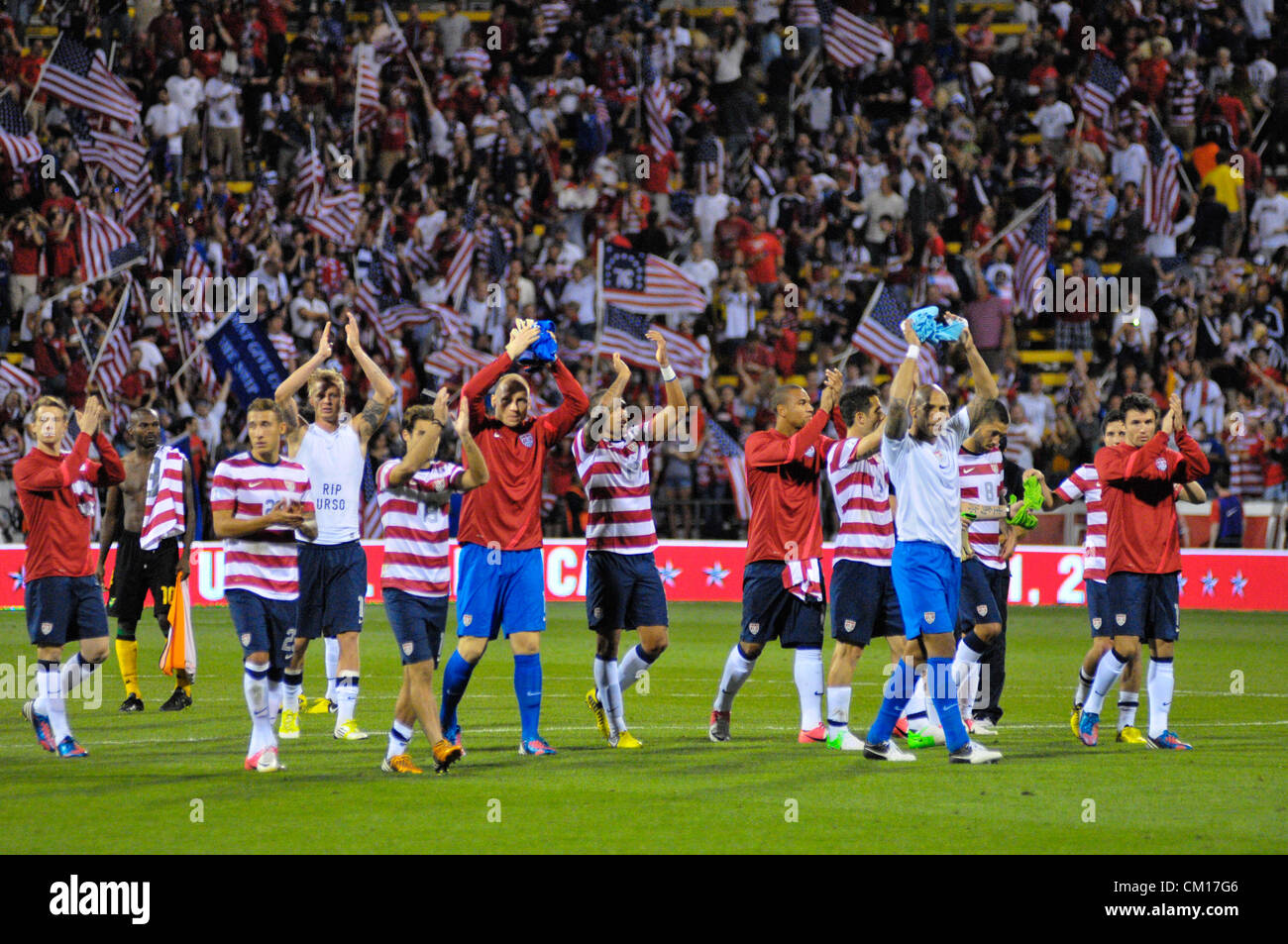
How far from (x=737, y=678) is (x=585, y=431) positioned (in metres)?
2.11

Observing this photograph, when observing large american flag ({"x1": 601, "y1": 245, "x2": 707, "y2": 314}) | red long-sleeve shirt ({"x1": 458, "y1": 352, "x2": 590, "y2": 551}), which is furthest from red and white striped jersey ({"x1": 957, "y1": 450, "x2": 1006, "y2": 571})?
large american flag ({"x1": 601, "y1": 245, "x2": 707, "y2": 314})

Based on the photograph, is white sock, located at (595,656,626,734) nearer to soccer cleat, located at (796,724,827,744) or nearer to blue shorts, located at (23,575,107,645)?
soccer cleat, located at (796,724,827,744)

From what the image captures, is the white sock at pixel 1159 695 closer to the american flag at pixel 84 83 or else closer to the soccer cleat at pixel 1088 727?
the soccer cleat at pixel 1088 727

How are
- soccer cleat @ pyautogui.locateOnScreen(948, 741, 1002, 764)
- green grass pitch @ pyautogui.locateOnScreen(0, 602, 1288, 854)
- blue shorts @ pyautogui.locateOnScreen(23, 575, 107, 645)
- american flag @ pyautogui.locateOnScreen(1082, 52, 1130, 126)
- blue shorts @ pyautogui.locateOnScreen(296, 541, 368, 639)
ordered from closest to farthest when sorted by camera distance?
green grass pitch @ pyautogui.locateOnScreen(0, 602, 1288, 854) → soccer cleat @ pyautogui.locateOnScreen(948, 741, 1002, 764) → blue shorts @ pyautogui.locateOnScreen(23, 575, 107, 645) → blue shorts @ pyautogui.locateOnScreen(296, 541, 368, 639) → american flag @ pyautogui.locateOnScreen(1082, 52, 1130, 126)

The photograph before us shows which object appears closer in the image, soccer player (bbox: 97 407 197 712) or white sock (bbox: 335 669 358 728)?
white sock (bbox: 335 669 358 728)

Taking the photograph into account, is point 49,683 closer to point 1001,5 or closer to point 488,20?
point 488,20

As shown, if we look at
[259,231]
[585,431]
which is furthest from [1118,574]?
[259,231]

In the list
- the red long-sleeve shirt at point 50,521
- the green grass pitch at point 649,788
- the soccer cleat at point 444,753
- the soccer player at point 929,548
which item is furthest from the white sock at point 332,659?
the soccer player at point 929,548

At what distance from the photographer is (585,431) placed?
40.4 ft

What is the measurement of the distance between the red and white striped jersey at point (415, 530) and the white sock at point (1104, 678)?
15.5ft

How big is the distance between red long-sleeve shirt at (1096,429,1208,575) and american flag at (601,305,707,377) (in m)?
12.3

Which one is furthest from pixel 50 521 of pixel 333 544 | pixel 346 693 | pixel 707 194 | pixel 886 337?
pixel 707 194

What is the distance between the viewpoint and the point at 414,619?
10.6m

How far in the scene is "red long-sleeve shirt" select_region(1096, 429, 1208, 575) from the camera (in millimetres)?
11812
